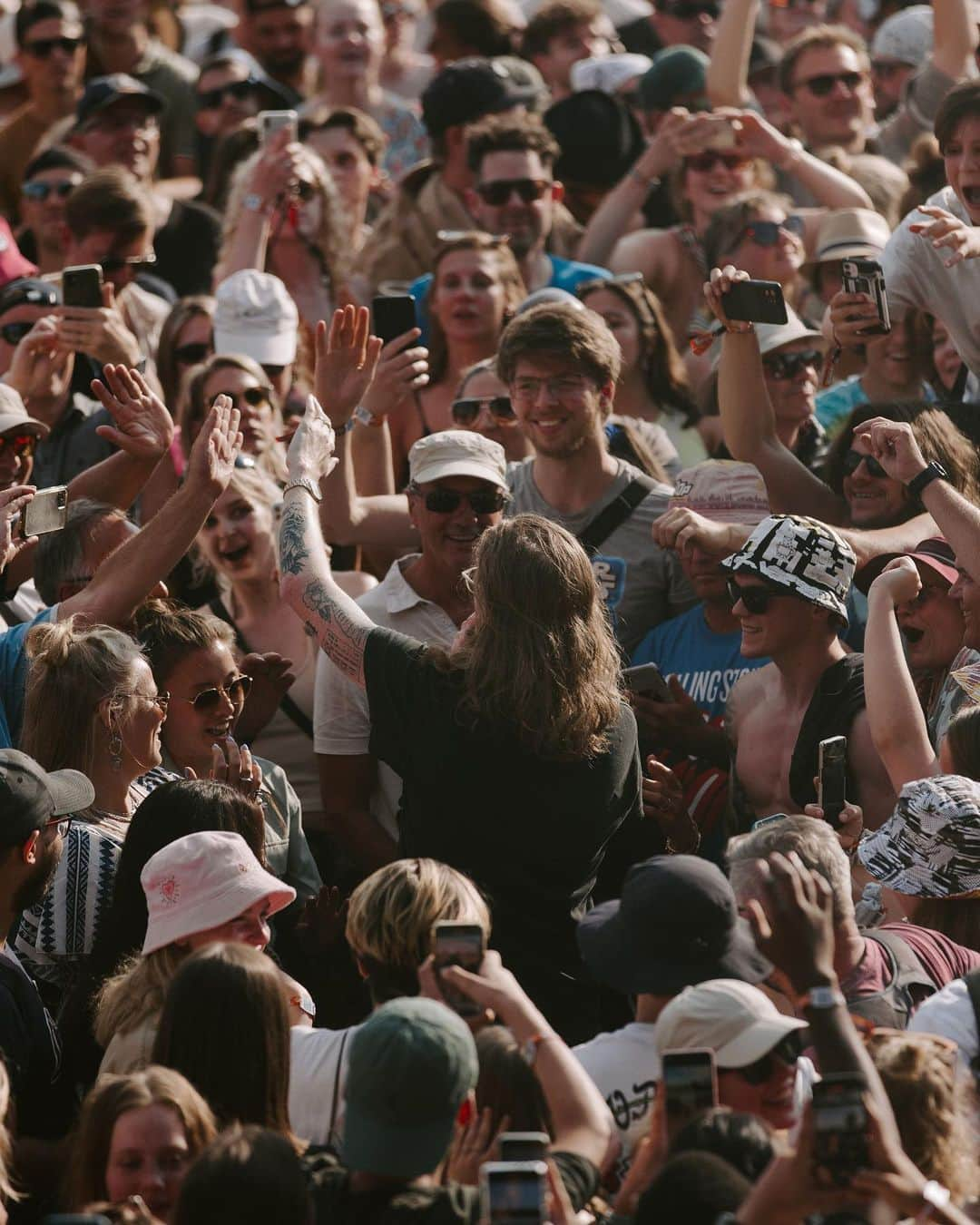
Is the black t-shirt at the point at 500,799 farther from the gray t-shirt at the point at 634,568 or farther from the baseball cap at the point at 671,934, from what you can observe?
the gray t-shirt at the point at 634,568

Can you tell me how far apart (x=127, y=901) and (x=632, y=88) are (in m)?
6.55

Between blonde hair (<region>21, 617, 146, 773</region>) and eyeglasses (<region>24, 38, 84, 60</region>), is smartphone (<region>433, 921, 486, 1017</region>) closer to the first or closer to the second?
blonde hair (<region>21, 617, 146, 773</region>)

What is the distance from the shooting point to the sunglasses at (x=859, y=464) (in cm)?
605

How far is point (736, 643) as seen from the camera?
577cm

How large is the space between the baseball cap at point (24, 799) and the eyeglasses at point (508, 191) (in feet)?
13.7

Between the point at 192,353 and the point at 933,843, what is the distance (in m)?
4.09

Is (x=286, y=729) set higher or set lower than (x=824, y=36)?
lower

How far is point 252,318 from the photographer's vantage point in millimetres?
7316

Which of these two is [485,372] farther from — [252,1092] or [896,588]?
[252,1092]

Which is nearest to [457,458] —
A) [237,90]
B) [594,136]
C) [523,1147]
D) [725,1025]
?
[725,1025]

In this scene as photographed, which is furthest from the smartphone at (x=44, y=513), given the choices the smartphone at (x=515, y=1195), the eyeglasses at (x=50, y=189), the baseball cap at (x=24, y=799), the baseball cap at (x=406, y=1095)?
the eyeglasses at (x=50, y=189)

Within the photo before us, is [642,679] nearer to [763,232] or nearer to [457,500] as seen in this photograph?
[457,500]

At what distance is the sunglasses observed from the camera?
605 cm

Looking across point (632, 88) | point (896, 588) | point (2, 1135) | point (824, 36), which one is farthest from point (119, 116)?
point (2, 1135)
